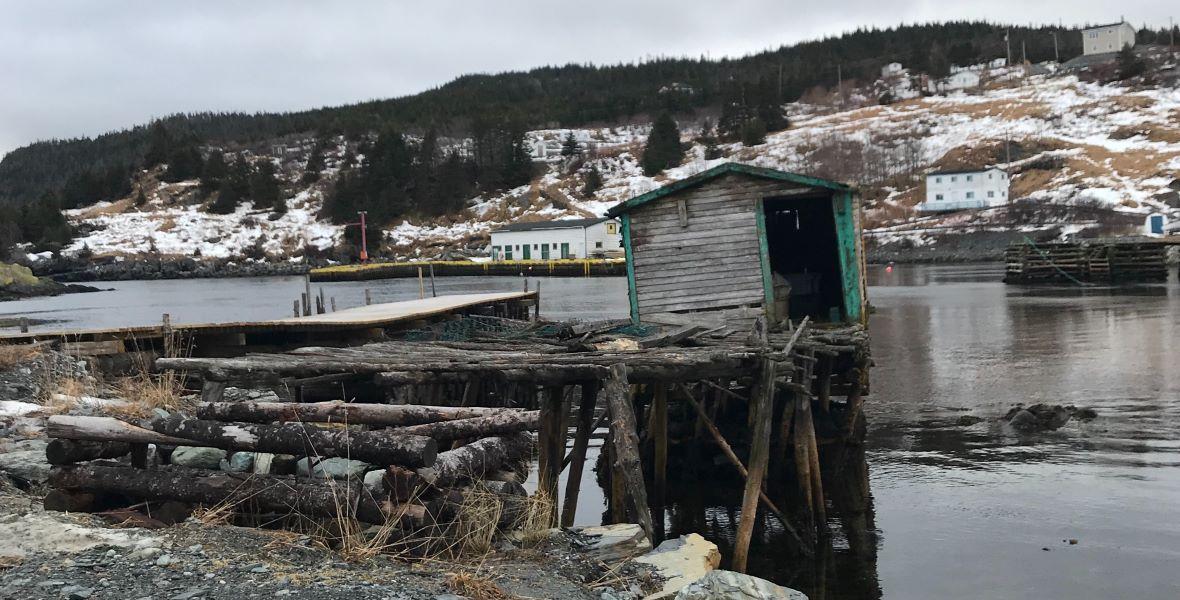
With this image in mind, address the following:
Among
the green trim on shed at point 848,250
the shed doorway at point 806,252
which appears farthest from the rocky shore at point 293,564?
the shed doorway at point 806,252

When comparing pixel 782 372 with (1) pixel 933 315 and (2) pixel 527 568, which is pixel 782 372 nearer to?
(2) pixel 527 568

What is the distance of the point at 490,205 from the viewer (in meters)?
123

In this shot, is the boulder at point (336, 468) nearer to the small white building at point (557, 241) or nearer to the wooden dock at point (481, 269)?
the wooden dock at point (481, 269)

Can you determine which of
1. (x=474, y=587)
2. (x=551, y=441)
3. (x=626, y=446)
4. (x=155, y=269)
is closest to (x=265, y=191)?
(x=155, y=269)

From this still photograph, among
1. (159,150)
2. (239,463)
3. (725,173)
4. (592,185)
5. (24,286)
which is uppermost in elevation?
(159,150)

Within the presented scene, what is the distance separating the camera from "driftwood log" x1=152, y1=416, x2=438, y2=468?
7.56 meters

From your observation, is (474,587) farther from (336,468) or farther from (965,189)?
(965,189)

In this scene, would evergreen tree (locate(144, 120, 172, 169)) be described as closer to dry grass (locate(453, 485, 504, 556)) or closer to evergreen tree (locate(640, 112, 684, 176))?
evergreen tree (locate(640, 112, 684, 176))

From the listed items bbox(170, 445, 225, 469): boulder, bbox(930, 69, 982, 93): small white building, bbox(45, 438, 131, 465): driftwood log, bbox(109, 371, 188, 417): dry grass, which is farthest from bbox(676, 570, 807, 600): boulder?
bbox(930, 69, 982, 93): small white building

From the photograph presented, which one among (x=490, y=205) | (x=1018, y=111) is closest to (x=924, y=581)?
(x=490, y=205)

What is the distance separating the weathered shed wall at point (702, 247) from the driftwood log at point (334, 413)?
379 inches

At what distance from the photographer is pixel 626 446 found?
9961 millimetres

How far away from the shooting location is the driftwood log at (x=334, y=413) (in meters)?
8.59

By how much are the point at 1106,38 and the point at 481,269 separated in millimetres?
117142
